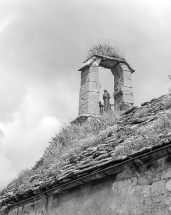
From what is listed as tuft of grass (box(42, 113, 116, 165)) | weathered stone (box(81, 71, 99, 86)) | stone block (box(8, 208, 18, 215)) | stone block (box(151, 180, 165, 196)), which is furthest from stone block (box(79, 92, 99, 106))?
stone block (box(151, 180, 165, 196))

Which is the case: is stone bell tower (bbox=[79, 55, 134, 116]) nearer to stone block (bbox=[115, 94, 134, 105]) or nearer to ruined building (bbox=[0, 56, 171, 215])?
stone block (bbox=[115, 94, 134, 105])

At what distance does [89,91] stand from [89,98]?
300mm

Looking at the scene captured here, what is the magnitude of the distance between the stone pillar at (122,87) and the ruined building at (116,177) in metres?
3.21

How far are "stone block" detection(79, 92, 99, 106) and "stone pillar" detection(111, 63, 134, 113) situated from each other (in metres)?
0.90

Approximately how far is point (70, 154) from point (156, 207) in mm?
3232

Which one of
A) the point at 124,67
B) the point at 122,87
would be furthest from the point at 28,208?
the point at 124,67

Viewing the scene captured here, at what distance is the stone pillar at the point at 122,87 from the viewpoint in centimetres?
1176

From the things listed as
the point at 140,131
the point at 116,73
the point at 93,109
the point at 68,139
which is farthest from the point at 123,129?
the point at 116,73

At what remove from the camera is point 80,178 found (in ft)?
19.2

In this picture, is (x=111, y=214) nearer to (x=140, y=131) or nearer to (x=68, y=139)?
(x=140, y=131)

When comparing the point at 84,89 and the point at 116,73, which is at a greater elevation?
the point at 116,73

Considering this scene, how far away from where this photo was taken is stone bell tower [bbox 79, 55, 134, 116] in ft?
37.0

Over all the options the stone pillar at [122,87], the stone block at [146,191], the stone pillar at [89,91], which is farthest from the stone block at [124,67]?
the stone block at [146,191]

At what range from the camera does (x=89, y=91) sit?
37.3 feet
